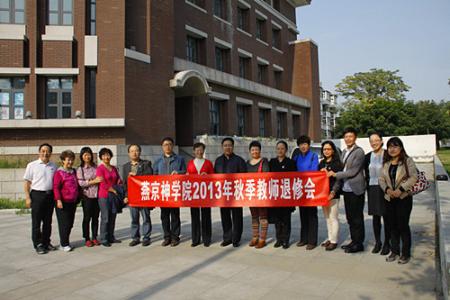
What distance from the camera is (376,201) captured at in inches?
209

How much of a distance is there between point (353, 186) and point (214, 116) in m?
16.5

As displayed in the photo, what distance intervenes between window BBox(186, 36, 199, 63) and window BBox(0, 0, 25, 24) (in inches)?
325

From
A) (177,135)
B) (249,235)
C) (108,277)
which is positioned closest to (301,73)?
(177,135)

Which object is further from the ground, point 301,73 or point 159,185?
point 301,73

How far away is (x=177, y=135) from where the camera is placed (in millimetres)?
19625

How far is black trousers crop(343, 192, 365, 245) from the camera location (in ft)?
18.1

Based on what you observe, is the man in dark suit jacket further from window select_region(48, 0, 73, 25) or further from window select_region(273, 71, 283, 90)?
window select_region(273, 71, 283, 90)

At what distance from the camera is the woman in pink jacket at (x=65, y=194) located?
5977 mm

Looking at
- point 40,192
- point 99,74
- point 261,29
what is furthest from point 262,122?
point 40,192

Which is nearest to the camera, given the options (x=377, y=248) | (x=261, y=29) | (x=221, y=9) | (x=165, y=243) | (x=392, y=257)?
(x=392, y=257)

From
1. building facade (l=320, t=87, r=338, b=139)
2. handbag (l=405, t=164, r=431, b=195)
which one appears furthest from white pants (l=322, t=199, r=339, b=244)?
building facade (l=320, t=87, r=338, b=139)

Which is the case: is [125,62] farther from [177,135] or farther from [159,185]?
[159,185]

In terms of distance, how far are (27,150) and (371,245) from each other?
12136 millimetres

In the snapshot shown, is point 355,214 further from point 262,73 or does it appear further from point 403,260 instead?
point 262,73
